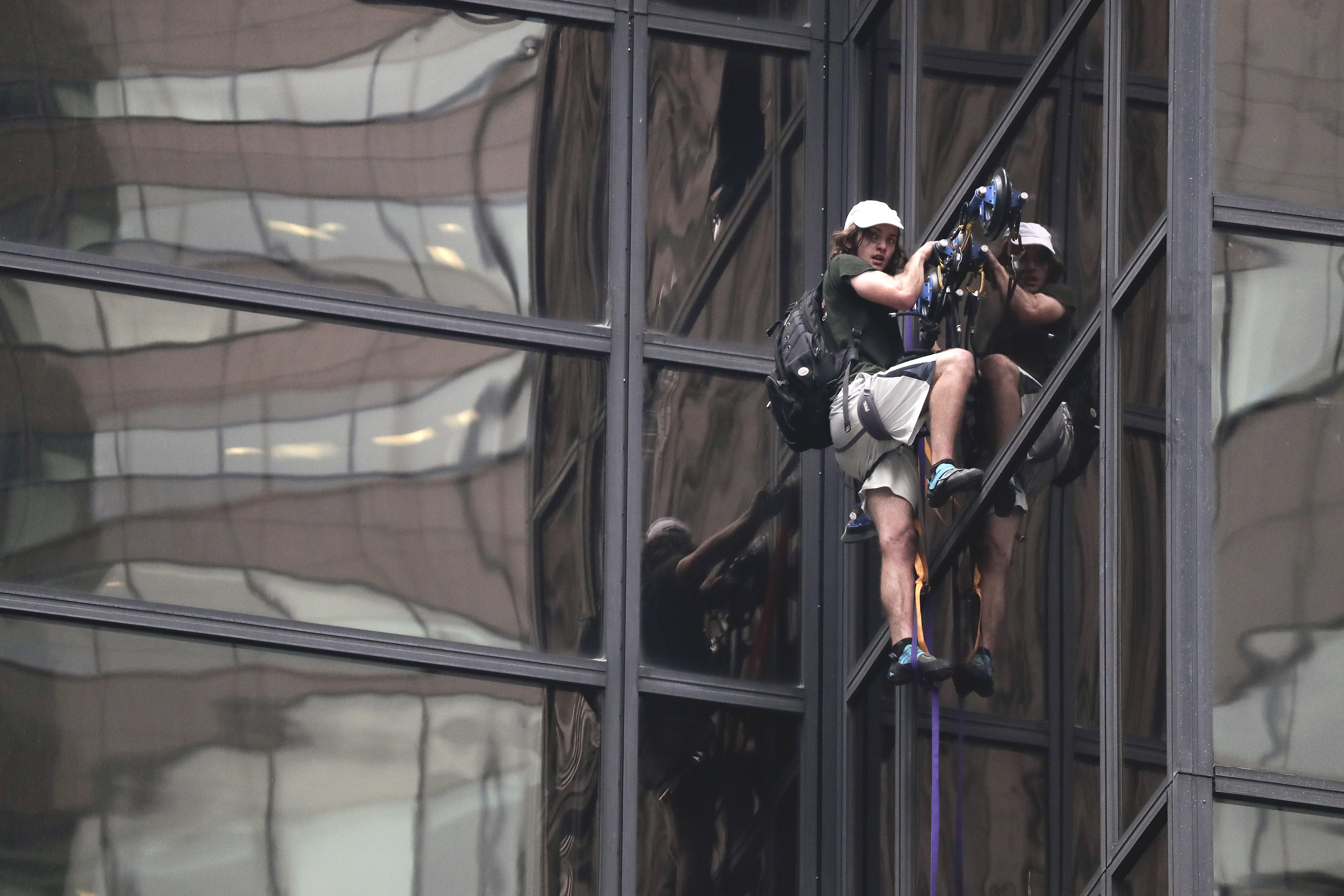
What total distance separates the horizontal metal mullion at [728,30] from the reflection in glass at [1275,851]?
19.5 ft

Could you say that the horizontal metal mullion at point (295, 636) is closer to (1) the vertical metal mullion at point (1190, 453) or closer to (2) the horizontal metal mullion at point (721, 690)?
(2) the horizontal metal mullion at point (721, 690)

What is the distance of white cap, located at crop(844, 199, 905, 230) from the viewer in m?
10.8

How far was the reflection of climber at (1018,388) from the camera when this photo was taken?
983 centimetres

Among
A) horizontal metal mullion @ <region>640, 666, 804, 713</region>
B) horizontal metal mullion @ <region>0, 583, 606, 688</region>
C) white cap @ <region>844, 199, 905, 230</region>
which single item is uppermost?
white cap @ <region>844, 199, 905, 230</region>

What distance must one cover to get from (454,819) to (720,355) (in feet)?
8.81

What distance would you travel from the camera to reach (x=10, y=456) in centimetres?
1152

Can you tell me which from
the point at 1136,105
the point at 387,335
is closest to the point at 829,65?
the point at 387,335

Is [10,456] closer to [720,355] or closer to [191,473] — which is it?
[191,473]

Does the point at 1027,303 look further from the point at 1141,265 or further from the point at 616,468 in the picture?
the point at 616,468

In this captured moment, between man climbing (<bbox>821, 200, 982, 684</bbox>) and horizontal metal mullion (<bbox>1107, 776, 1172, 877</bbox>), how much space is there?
1508 millimetres

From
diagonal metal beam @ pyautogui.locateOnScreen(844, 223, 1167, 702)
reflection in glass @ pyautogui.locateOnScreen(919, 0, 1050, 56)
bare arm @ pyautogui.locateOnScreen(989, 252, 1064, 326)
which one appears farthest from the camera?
reflection in glass @ pyautogui.locateOnScreen(919, 0, 1050, 56)

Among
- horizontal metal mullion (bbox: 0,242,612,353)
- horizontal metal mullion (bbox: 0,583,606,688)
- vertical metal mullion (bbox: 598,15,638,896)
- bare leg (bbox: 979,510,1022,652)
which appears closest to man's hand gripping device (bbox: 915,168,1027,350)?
bare leg (bbox: 979,510,1022,652)

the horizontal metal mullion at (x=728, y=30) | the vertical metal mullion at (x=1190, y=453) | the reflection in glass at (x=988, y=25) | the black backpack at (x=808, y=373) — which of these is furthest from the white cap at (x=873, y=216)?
the horizontal metal mullion at (x=728, y=30)

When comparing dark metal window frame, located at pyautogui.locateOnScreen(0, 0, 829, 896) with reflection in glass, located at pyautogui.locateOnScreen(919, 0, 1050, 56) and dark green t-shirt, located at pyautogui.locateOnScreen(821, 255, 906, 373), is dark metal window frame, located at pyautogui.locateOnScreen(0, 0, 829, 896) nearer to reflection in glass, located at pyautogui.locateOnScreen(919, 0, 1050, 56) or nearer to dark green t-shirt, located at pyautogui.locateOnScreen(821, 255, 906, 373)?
reflection in glass, located at pyautogui.locateOnScreen(919, 0, 1050, 56)
